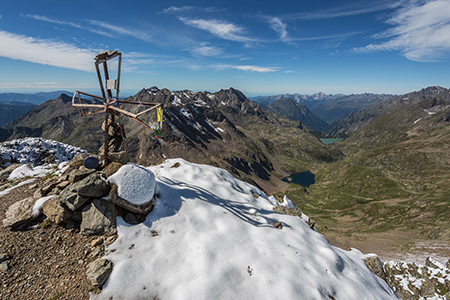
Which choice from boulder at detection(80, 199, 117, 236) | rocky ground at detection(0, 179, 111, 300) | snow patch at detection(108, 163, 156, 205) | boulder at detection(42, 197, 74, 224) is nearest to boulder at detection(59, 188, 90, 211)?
boulder at detection(42, 197, 74, 224)

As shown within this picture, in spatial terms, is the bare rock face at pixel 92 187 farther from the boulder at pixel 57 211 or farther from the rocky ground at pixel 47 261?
the rocky ground at pixel 47 261

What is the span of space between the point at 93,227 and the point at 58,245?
215 cm

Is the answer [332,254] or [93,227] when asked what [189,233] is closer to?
[93,227]

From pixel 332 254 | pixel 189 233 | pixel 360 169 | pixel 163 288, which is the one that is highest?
pixel 189 233

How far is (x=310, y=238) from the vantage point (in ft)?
57.7

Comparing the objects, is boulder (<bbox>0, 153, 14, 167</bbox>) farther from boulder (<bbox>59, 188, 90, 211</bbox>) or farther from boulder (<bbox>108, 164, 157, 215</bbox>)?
boulder (<bbox>108, 164, 157, 215</bbox>)

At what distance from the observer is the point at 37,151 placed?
44.7m

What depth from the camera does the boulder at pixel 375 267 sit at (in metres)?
19.9

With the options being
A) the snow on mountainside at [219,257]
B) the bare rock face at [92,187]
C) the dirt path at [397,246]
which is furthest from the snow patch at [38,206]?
the dirt path at [397,246]

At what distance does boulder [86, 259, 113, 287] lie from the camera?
33.8ft

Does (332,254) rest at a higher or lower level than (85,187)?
lower

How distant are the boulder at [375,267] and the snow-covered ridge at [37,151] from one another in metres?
55.0

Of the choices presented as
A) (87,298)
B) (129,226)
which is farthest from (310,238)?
(87,298)

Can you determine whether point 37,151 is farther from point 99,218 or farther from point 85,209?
point 99,218
